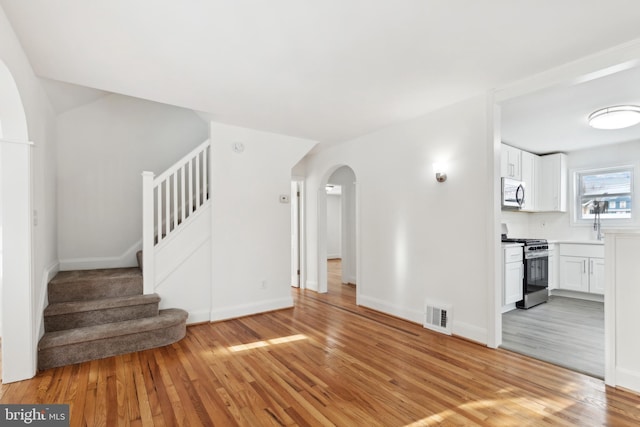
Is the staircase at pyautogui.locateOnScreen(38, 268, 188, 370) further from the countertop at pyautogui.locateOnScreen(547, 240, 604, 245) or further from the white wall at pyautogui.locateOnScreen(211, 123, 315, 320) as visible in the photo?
the countertop at pyautogui.locateOnScreen(547, 240, 604, 245)

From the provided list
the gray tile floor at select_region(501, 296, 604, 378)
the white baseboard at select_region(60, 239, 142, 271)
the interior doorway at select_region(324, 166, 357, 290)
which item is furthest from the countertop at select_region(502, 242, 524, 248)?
the white baseboard at select_region(60, 239, 142, 271)

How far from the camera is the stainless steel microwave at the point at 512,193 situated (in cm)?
470

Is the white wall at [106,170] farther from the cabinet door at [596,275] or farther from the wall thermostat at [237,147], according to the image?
the cabinet door at [596,275]

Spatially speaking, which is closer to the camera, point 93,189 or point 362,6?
point 362,6

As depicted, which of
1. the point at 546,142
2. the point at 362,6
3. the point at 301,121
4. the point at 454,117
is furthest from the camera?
the point at 546,142

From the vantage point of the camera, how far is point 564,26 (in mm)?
2045

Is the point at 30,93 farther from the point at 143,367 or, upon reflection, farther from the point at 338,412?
the point at 338,412

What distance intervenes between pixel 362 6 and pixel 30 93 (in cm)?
272

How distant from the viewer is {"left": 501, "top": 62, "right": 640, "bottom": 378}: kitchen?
3123 mm

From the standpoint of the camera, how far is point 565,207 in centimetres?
547

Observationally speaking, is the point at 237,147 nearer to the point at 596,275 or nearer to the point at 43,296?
the point at 43,296

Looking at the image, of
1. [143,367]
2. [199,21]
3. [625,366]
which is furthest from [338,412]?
[199,21]

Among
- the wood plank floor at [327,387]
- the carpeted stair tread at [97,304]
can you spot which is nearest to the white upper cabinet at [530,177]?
the wood plank floor at [327,387]

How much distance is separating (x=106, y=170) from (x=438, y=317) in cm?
467
